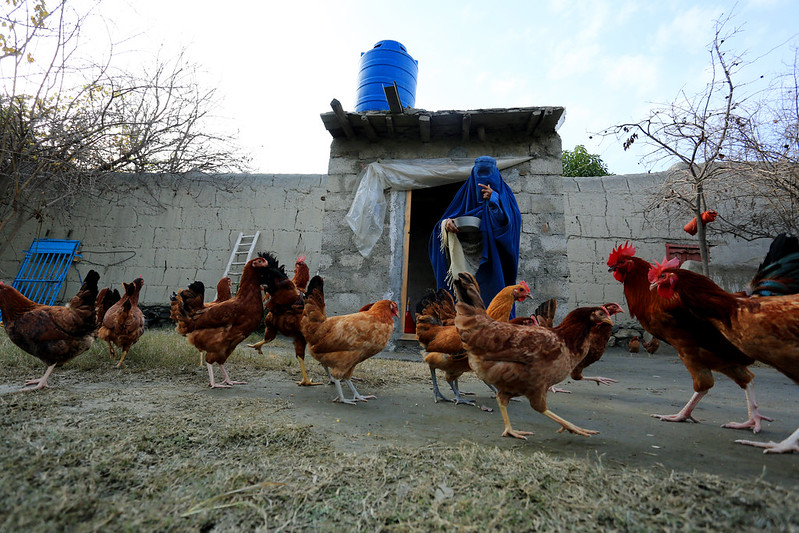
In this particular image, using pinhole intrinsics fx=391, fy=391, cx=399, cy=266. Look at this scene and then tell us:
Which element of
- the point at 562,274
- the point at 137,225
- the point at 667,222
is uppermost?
the point at 667,222

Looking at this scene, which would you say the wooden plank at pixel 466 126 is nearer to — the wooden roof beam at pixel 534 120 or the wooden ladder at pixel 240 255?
the wooden roof beam at pixel 534 120

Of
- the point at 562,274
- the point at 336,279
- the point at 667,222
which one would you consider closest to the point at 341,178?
the point at 336,279

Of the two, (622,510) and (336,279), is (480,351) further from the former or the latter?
(336,279)

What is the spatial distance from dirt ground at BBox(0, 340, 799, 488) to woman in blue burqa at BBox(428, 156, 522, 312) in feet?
4.32

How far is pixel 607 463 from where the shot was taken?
1.92 meters

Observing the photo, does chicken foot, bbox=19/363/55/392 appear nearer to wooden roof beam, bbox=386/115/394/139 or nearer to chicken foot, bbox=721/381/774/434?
chicken foot, bbox=721/381/774/434

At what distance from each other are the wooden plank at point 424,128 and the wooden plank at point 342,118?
127cm

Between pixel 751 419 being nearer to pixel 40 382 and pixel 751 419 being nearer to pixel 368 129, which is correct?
pixel 40 382

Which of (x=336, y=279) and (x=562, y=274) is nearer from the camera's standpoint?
(x=562, y=274)

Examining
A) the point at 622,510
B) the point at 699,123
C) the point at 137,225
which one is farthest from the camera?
the point at 137,225

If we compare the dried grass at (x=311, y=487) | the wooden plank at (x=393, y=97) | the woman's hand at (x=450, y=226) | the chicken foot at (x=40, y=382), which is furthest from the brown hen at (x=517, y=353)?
the wooden plank at (x=393, y=97)

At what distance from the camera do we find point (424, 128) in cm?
680

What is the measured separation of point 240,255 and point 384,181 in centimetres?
485

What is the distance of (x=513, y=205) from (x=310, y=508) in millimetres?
4775
